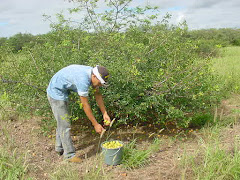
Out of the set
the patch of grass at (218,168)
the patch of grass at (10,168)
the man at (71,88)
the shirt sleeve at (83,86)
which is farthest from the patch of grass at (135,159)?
the patch of grass at (10,168)

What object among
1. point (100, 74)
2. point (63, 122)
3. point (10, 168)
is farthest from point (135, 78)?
point (10, 168)

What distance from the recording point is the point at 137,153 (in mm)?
3113

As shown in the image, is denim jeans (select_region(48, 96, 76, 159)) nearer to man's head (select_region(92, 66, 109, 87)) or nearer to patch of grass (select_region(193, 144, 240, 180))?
man's head (select_region(92, 66, 109, 87))

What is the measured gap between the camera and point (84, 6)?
19.4 feet

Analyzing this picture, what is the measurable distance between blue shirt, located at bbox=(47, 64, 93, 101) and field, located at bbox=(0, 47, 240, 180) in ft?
2.73

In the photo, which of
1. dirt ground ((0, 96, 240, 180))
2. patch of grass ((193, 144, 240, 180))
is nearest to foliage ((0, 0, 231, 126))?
dirt ground ((0, 96, 240, 180))

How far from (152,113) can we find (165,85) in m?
0.74

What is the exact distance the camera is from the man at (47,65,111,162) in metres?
2.88

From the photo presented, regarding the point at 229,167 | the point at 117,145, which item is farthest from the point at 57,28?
the point at 229,167

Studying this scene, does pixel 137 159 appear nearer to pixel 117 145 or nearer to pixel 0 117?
pixel 117 145

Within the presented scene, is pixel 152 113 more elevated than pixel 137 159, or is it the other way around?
pixel 152 113

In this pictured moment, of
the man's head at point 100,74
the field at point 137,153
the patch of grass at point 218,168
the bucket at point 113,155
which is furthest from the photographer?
the bucket at point 113,155

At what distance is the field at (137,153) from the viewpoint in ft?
8.92

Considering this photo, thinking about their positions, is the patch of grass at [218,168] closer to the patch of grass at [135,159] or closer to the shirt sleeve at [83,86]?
the patch of grass at [135,159]
